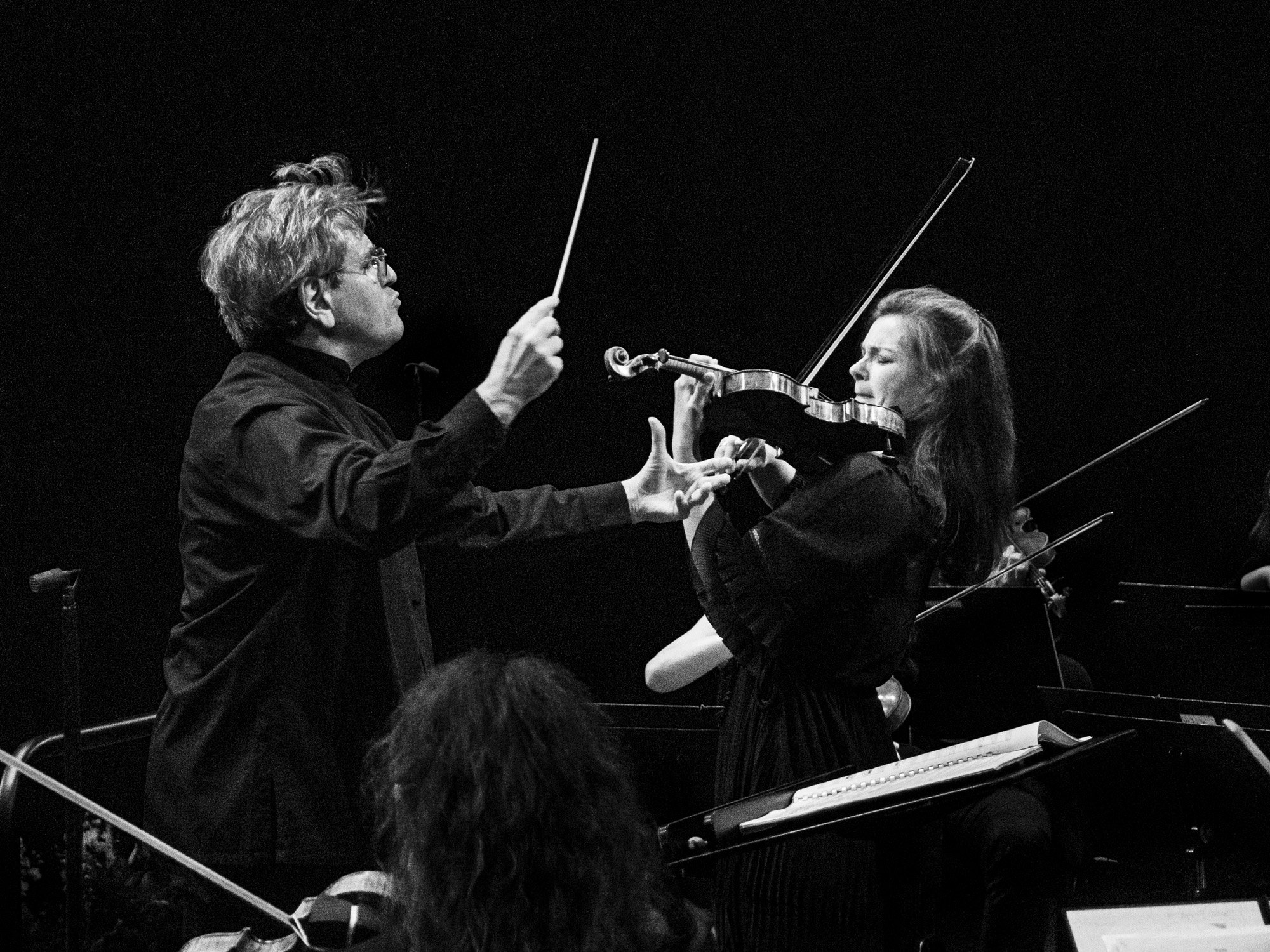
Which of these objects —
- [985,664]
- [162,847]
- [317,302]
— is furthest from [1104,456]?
[162,847]

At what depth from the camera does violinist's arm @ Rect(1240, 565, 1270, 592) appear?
3768 mm

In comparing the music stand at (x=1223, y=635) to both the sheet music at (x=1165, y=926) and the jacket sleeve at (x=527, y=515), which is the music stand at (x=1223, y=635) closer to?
the sheet music at (x=1165, y=926)

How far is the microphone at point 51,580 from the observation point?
6.97ft

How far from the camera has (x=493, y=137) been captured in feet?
11.1

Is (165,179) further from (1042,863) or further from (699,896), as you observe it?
(1042,863)

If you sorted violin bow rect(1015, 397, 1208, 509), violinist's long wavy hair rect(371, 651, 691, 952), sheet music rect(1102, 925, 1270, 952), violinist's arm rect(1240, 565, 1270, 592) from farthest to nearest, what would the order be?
violinist's arm rect(1240, 565, 1270, 592) < violin bow rect(1015, 397, 1208, 509) < sheet music rect(1102, 925, 1270, 952) < violinist's long wavy hair rect(371, 651, 691, 952)

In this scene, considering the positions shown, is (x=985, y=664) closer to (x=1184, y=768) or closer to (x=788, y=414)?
(x=1184, y=768)

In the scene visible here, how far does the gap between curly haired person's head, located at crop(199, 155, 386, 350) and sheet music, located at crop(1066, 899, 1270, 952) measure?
1550 mm

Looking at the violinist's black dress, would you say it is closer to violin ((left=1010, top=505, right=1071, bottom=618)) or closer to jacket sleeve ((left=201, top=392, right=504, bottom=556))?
jacket sleeve ((left=201, top=392, right=504, bottom=556))

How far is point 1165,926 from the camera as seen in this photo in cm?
182

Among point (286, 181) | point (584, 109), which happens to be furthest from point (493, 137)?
point (286, 181)

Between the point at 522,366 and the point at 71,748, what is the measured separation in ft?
3.30

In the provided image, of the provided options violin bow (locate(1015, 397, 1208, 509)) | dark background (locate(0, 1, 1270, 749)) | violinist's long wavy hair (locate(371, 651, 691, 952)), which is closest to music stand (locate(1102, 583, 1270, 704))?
violin bow (locate(1015, 397, 1208, 509))

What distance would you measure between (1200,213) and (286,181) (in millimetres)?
2715
